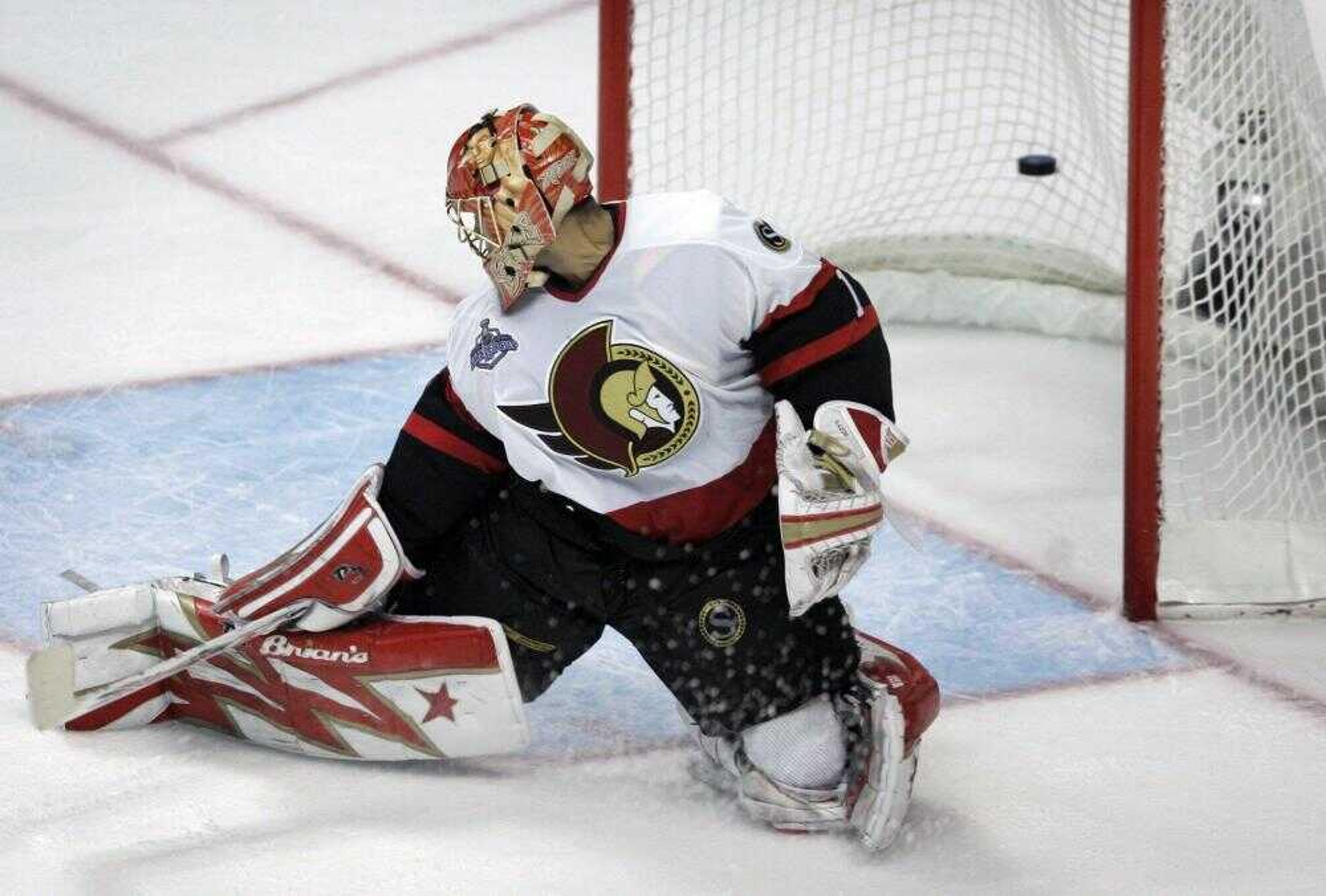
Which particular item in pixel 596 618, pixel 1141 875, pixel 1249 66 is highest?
pixel 1249 66

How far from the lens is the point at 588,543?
231cm

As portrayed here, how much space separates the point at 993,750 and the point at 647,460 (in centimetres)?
55

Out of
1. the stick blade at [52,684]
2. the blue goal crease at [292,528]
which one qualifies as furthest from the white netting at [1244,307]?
the stick blade at [52,684]

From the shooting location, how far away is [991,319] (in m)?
3.79

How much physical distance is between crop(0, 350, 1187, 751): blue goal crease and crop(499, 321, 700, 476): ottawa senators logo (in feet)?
1.26

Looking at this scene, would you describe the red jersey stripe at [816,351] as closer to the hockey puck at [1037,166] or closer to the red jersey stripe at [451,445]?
the red jersey stripe at [451,445]

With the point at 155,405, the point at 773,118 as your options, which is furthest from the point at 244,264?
the point at 773,118

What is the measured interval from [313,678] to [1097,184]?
1.86 m

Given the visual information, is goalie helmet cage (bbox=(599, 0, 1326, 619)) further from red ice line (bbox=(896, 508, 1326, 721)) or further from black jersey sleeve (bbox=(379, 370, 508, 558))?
black jersey sleeve (bbox=(379, 370, 508, 558))

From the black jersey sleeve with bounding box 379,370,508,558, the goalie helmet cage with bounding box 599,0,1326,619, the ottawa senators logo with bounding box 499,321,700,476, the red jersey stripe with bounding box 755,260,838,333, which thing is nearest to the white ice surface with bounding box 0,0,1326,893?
the goalie helmet cage with bounding box 599,0,1326,619

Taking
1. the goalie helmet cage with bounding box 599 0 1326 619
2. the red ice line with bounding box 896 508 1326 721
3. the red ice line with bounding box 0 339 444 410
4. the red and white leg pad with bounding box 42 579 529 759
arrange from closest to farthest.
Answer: the red and white leg pad with bounding box 42 579 529 759 < the red ice line with bounding box 896 508 1326 721 < the goalie helmet cage with bounding box 599 0 1326 619 < the red ice line with bounding box 0 339 444 410

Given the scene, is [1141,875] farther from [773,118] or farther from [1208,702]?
[773,118]

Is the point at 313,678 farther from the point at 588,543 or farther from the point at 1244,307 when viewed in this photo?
the point at 1244,307

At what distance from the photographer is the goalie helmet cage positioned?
2.71 metres
